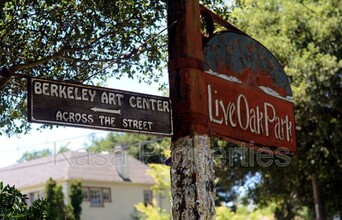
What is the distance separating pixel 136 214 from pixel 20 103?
26747mm

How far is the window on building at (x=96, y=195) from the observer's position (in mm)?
31859

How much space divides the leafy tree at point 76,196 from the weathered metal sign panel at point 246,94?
23.5 meters

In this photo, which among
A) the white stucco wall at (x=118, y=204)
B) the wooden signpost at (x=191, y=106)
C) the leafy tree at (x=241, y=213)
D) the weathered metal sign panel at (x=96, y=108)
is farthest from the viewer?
the white stucco wall at (x=118, y=204)

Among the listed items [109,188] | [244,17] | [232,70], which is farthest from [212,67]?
[109,188]

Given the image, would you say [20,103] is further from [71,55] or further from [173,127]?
[173,127]

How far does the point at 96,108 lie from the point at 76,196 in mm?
24912

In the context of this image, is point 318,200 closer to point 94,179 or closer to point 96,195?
point 94,179

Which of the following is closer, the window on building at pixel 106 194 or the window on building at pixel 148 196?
the window on building at pixel 106 194

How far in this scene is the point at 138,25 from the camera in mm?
6660

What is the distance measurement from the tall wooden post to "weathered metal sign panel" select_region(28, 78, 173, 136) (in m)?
0.13

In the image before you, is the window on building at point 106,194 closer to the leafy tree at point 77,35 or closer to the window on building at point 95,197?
the window on building at point 95,197

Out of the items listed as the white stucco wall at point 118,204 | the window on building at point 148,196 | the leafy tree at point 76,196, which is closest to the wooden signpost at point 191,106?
the leafy tree at point 76,196

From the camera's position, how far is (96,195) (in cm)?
3244

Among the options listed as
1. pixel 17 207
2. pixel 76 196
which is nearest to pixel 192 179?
pixel 17 207
